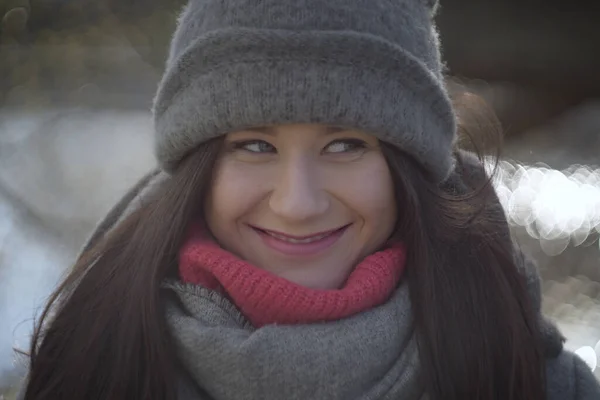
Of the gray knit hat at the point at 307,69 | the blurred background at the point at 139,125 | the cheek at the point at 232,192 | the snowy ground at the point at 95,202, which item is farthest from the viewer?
the blurred background at the point at 139,125

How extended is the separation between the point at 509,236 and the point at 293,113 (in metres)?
0.58

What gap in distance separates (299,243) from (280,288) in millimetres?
91

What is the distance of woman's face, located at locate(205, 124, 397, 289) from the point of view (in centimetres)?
137

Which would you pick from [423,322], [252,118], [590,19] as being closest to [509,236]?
[423,322]

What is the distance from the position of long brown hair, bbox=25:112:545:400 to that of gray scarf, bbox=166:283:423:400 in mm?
42

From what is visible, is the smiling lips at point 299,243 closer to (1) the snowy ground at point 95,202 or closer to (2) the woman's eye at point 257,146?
(2) the woman's eye at point 257,146

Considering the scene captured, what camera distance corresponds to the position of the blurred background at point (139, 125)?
3.10m

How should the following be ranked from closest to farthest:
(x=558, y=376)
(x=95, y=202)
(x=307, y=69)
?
(x=307, y=69), (x=558, y=376), (x=95, y=202)

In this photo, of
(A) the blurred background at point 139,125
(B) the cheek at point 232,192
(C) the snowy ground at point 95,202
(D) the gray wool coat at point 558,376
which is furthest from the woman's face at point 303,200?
(C) the snowy ground at point 95,202

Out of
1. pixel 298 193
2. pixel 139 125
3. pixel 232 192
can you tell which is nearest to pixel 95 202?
pixel 139 125

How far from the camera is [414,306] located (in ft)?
4.78

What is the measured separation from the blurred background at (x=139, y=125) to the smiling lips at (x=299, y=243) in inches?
27.1

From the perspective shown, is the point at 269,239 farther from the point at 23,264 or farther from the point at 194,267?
the point at 23,264

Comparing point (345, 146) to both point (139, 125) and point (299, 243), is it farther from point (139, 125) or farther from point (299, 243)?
point (139, 125)
